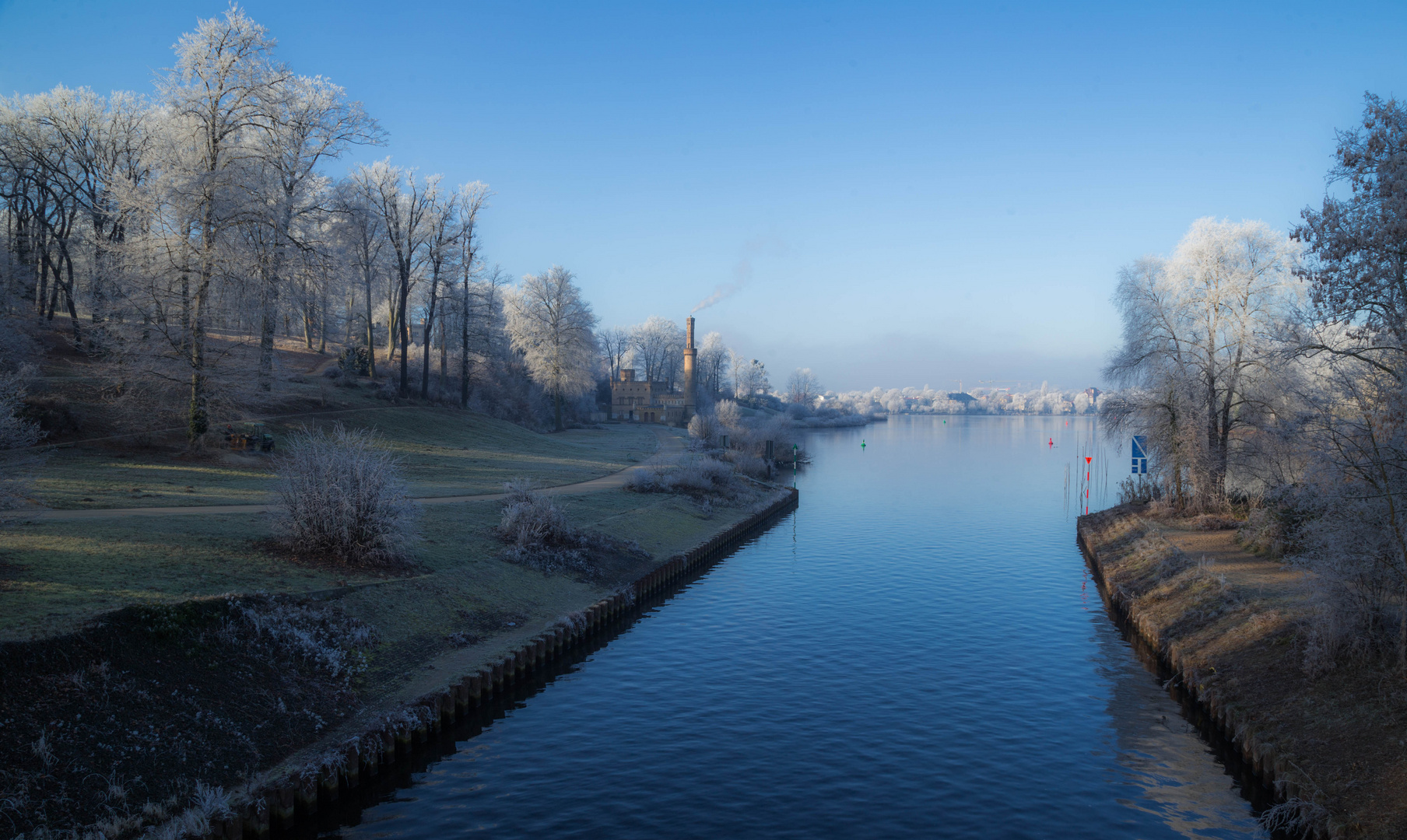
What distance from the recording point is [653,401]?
357 ft

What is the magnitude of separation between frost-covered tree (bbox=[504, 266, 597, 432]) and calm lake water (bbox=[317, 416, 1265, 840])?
43.8 meters

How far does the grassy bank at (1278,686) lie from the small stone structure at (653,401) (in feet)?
269

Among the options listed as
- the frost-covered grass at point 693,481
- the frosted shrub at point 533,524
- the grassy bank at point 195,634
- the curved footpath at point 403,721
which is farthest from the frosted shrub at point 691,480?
the curved footpath at point 403,721

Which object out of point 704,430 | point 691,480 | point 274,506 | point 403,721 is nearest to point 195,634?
point 403,721

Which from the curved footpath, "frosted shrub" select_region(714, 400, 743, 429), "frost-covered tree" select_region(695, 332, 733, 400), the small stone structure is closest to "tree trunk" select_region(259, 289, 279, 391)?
the curved footpath

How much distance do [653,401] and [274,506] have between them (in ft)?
292

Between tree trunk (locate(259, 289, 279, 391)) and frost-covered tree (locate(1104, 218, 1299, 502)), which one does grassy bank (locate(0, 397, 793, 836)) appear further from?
frost-covered tree (locate(1104, 218, 1299, 502))

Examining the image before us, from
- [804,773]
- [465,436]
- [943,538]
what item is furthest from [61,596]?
[465,436]

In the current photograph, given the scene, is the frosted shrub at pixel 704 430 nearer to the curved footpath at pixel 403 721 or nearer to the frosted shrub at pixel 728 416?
the frosted shrub at pixel 728 416

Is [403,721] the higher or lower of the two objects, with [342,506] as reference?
lower

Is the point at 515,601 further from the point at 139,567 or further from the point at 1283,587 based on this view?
the point at 1283,587

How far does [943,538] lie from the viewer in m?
35.3

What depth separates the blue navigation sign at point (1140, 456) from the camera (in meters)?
35.3

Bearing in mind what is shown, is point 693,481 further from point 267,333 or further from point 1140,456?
point 1140,456
